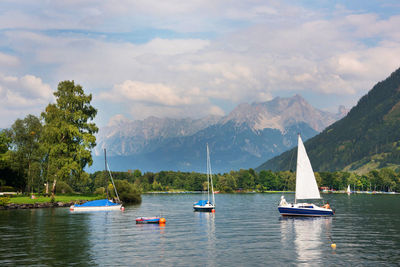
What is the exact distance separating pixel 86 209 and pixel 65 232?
50.2 metres

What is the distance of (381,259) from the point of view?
4903 cm

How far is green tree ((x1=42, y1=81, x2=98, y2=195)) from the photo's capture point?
13275 cm

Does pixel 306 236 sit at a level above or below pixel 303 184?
below

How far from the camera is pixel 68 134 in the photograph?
135 metres

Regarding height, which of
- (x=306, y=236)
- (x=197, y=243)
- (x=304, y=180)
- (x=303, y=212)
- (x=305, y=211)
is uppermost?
(x=304, y=180)

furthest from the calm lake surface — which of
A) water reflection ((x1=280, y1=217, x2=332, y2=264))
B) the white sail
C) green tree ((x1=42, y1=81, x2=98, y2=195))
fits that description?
green tree ((x1=42, y1=81, x2=98, y2=195))

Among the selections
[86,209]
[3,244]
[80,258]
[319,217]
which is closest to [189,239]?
[80,258]

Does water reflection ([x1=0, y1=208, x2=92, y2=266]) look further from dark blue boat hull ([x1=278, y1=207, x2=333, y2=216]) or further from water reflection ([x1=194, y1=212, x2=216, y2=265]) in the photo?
dark blue boat hull ([x1=278, y1=207, x2=333, y2=216])

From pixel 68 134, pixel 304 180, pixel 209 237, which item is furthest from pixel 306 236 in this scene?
pixel 68 134

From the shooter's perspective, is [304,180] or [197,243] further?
[304,180]

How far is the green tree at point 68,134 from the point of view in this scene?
13275 cm

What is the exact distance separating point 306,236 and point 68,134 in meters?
88.0

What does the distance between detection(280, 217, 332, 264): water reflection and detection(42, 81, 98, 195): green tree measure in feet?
218

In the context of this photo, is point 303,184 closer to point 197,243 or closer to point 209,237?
point 209,237
